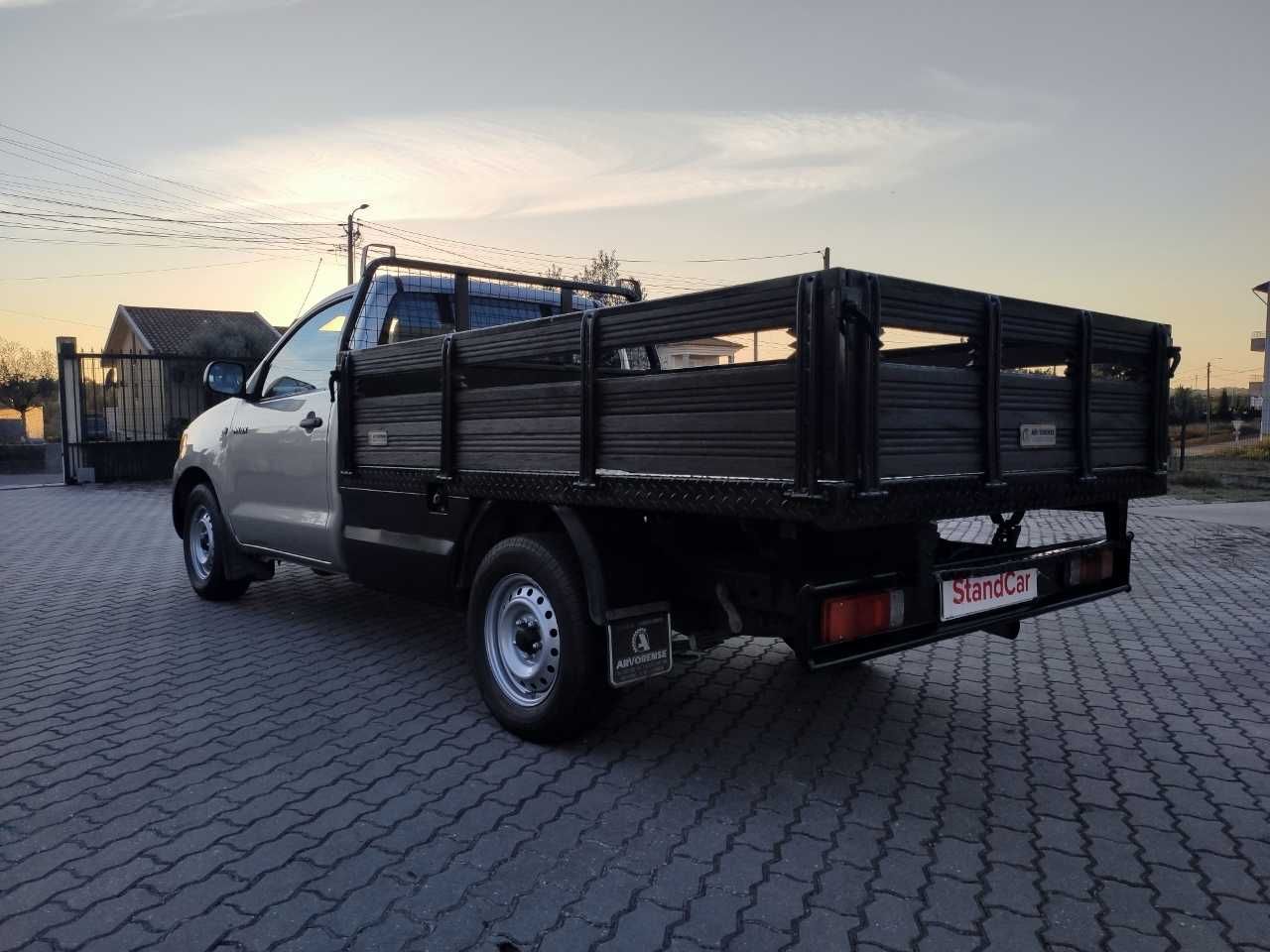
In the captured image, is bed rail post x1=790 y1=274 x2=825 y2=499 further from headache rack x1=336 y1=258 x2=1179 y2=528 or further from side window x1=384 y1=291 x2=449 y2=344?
side window x1=384 y1=291 x2=449 y2=344

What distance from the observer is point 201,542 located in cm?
689

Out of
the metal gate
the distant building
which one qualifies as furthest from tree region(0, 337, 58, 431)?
the metal gate

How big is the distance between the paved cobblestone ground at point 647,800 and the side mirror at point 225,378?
1680 mm

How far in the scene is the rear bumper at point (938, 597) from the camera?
10.2 ft

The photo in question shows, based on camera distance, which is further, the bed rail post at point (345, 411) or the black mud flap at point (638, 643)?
the bed rail post at point (345, 411)

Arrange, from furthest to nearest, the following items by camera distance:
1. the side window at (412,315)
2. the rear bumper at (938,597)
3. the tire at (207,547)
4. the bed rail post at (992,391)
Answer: the tire at (207,547) < the side window at (412,315) < the bed rail post at (992,391) < the rear bumper at (938,597)

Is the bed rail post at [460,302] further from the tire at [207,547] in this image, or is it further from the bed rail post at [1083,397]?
the bed rail post at [1083,397]

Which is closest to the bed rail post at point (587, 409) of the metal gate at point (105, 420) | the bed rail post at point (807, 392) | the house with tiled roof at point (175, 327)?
the bed rail post at point (807, 392)

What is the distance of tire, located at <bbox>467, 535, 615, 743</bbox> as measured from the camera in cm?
361

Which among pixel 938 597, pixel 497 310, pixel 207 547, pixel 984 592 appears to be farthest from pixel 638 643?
pixel 207 547

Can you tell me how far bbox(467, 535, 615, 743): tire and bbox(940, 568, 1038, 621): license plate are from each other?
1.35m

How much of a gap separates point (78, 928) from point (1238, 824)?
3668mm

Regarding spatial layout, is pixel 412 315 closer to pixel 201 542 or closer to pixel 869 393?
pixel 201 542

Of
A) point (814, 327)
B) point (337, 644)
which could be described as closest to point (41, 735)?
point (337, 644)
